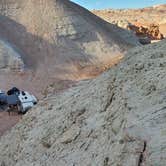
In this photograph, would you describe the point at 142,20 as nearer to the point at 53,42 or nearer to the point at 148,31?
the point at 148,31

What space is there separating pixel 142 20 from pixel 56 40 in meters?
21.1

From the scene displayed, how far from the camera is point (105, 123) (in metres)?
5.38

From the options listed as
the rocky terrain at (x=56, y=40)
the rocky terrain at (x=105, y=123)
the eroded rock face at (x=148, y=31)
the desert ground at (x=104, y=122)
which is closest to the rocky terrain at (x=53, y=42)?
the rocky terrain at (x=56, y=40)

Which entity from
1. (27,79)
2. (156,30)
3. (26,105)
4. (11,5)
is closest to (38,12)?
(11,5)

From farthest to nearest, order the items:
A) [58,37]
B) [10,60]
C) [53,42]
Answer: [58,37] → [53,42] → [10,60]

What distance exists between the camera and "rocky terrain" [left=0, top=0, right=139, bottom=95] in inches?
985

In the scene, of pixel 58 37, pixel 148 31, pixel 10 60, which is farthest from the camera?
pixel 148 31

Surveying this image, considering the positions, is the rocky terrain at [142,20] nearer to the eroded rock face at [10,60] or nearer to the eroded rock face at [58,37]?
the eroded rock face at [58,37]

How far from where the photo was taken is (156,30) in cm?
3828

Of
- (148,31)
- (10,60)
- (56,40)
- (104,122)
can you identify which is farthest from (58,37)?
(104,122)

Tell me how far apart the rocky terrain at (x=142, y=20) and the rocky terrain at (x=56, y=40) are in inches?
218

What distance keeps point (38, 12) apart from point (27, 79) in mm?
7439

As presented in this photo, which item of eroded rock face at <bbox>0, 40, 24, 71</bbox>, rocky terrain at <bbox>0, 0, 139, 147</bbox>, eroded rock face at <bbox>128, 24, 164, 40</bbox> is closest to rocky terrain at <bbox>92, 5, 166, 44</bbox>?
eroded rock face at <bbox>128, 24, 164, 40</bbox>

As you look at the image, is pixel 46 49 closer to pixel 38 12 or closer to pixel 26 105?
pixel 38 12
